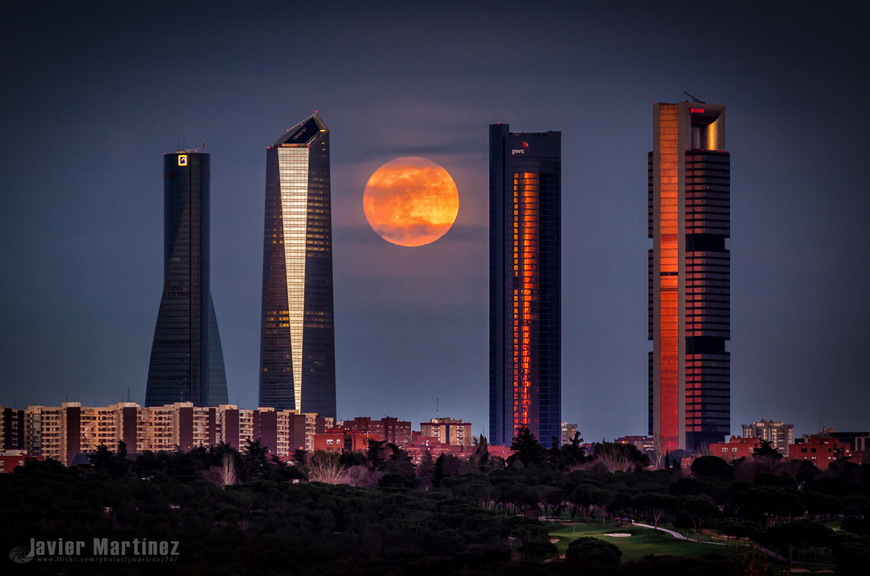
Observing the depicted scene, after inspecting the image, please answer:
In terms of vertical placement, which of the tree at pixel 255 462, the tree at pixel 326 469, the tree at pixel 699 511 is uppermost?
the tree at pixel 699 511

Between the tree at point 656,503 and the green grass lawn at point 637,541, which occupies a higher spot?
the tree at point 656,503

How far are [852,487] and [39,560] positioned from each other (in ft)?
340

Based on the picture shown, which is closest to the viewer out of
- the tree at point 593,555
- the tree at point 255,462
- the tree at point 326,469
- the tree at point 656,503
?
the tree at point 593,555

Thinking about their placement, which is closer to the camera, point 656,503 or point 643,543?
point 643,543

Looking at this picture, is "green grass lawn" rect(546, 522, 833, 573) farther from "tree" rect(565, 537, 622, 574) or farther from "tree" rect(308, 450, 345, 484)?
"tree" rect(308, 450, 345, 484)

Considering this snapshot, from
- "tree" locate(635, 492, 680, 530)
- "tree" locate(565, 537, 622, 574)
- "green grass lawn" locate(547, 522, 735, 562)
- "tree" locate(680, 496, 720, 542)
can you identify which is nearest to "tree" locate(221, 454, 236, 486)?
"green grass lawn" locate(547, 522, 735, 562)

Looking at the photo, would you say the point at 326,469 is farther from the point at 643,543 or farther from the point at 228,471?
the point at 643,543

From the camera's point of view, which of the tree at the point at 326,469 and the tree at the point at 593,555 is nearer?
the tree at the point at 593,555

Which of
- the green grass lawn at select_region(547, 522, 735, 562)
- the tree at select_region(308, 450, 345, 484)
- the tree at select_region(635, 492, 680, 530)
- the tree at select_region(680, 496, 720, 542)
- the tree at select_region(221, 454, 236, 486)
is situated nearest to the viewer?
the green grass lawn at select_region(547, 522, 735, 562)

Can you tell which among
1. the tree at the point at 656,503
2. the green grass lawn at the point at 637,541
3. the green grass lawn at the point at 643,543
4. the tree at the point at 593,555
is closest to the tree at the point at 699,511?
the green grass lawn at the point at 643,543

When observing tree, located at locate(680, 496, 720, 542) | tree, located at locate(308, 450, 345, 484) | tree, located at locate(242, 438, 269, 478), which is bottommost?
tree, located at locate(308, 450, 345, 484)

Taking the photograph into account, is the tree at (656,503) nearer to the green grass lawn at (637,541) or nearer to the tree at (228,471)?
the green grass lawn at (637,541)

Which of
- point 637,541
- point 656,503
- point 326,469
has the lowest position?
point 637,541

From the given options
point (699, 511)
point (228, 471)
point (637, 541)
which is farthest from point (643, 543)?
point (228, 471)
